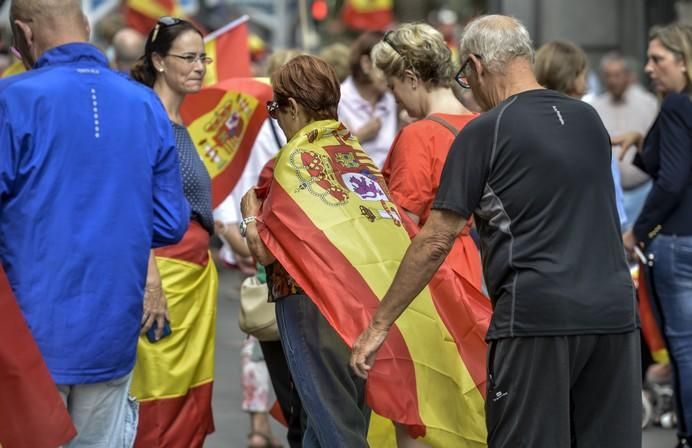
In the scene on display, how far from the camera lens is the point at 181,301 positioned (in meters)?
6.41

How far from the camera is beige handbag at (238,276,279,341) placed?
6.61 meters

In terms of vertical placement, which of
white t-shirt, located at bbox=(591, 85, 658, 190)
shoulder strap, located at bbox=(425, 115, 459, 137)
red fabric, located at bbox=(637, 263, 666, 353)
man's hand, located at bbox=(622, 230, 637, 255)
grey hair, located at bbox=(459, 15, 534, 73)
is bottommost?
white t-shirt, located at bbox=(591, 85, 658, 190)

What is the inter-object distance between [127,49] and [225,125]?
3.03m

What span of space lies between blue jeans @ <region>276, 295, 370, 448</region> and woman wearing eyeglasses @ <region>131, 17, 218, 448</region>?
32.3 inches

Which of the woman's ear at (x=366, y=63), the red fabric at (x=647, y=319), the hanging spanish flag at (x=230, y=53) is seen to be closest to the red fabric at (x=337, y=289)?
the red fabric at (x=647, y=319)

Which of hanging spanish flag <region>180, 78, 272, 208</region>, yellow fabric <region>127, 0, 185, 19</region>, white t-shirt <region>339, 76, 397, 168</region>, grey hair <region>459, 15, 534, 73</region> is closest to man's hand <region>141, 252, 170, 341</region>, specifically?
grey hair <region>459, 15, 534, 73</region>

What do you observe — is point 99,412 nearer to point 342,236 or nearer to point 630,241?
point 342,236

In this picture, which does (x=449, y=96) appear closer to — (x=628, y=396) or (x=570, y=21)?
(x=628, y=396)

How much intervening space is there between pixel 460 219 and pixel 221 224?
9.93ft

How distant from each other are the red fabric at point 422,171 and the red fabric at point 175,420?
4.26 feet

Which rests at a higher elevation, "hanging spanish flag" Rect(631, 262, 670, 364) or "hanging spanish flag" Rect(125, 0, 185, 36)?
"hanging spanish flag" Rect(631, 262, 670, 364)

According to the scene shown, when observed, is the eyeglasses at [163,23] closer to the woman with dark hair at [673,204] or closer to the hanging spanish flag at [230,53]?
the hanging spanish flag at [230,53]

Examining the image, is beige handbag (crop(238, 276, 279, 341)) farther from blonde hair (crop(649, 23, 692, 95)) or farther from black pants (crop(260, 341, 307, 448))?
blonde hair (crop(649, 23, 692, 95))

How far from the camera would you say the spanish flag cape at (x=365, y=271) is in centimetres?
529
